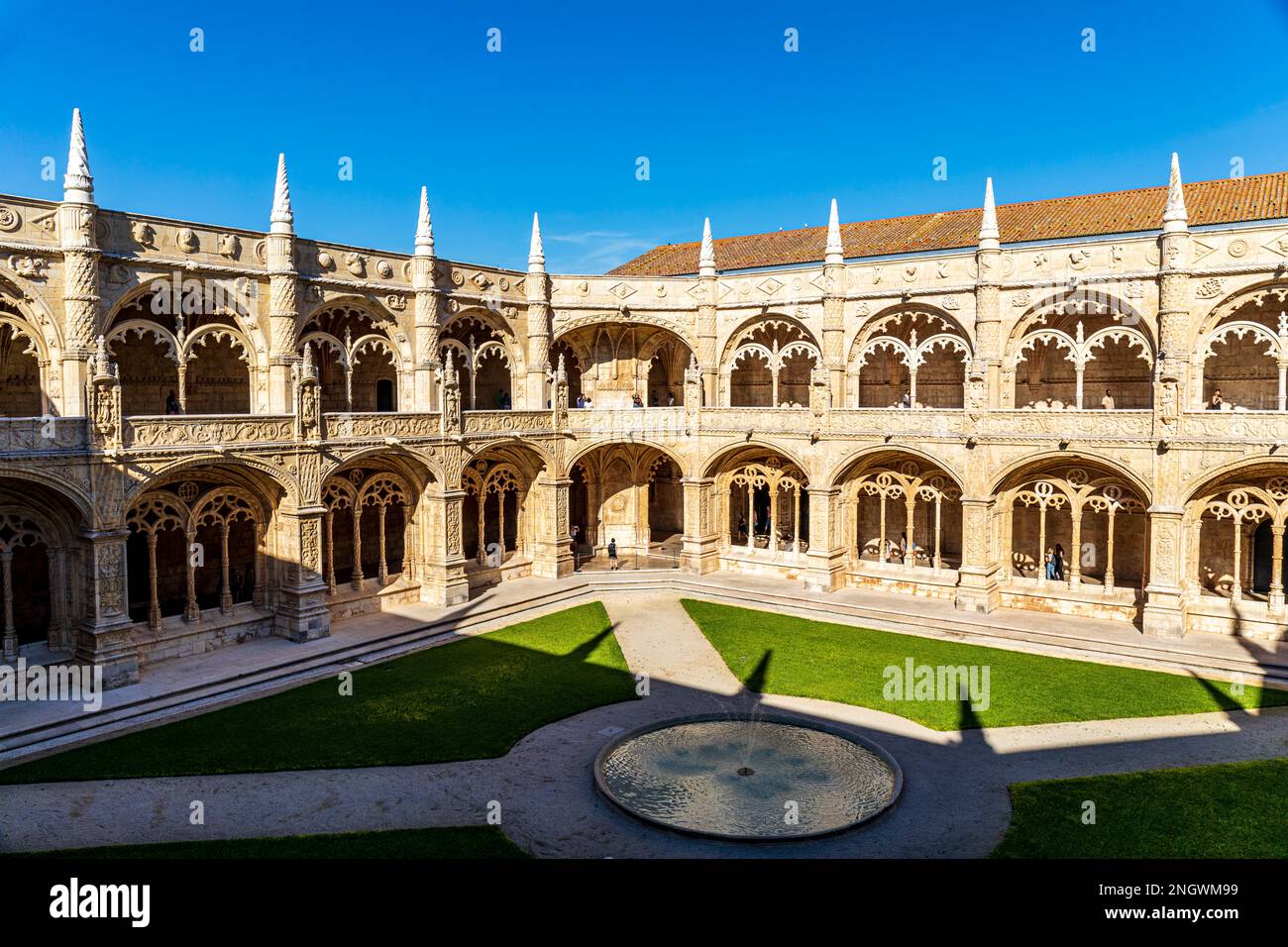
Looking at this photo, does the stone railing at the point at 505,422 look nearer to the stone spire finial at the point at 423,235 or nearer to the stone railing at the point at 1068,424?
the stone spire finial at the point at 423,235

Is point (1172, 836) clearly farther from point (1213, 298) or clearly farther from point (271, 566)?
point (271, 566)

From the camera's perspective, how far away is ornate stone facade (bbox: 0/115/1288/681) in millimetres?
21109

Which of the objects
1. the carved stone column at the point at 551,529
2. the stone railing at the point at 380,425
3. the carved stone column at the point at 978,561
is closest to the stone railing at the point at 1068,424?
the carved stone column at the point at 978,561

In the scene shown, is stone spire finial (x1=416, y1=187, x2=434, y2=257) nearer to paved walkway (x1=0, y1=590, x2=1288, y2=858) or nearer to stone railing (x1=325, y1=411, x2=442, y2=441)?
stone railing (x1=325, y1=411, x2=442, y2=441)

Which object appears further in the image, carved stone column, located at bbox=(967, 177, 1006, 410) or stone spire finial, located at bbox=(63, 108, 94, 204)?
carved stone column, located at bbox=(967, 177, 1006, 410)

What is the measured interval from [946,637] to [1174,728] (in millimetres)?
7405

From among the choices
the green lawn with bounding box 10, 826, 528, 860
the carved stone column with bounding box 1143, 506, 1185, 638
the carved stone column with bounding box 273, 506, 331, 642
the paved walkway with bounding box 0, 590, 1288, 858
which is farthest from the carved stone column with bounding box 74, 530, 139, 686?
the carved stone column with bounding box 1143, 506, 1185, 638

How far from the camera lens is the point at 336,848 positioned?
1320 centimetres

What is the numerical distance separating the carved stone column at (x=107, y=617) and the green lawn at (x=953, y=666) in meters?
14.2

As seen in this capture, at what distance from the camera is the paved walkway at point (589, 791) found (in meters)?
13.5

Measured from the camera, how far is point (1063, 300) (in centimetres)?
2744

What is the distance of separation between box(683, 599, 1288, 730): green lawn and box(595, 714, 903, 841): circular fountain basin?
2.93 meters

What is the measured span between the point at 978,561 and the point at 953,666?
244 inches
